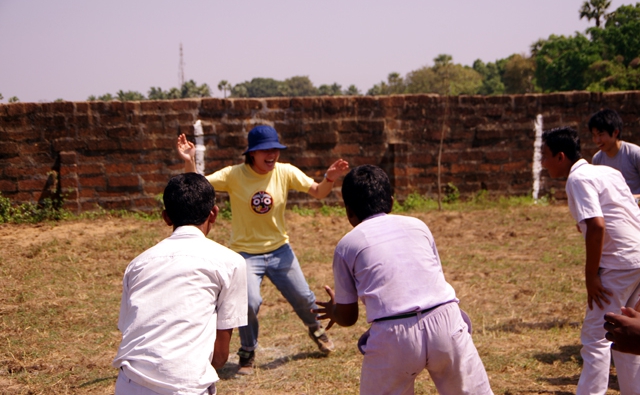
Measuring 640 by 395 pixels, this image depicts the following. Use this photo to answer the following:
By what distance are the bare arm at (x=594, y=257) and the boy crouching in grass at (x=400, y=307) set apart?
49.0 inches

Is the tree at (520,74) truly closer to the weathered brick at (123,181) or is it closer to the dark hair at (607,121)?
the weathered brick at (123,181)

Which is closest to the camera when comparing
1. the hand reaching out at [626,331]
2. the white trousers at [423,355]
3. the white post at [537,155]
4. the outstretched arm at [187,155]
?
the hand reaching out at [626,331]

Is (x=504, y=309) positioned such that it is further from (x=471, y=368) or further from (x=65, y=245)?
(x=65, y=245)

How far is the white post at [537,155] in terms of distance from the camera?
11.5 meters

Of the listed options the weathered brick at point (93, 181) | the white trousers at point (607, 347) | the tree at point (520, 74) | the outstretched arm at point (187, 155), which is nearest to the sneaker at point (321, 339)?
the outstretched arm at point (187, 155)

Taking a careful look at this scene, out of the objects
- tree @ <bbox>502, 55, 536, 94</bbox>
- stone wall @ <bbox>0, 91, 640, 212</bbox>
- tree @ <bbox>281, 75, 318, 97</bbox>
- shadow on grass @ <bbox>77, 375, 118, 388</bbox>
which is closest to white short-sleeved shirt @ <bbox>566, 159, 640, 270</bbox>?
shadow on grass @ <bbox>77, 375, 118, 388</bbox>

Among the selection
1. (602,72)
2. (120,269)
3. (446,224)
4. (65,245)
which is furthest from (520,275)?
(602,72)

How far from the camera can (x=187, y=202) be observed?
8.79 feet

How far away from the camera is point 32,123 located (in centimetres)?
984

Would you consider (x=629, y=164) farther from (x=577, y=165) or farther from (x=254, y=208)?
(x=254, y=208)

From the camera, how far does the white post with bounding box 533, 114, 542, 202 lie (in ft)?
37.7

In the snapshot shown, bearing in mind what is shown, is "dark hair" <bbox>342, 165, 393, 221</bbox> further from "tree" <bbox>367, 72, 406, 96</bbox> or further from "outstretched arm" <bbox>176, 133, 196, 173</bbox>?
"tree" <bbox>367, 72, 406, 96</bbox>

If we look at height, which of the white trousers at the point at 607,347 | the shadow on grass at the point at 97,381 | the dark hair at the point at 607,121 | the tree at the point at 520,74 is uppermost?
the tree at the point at 520,74

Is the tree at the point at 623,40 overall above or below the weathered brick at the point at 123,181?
above
